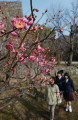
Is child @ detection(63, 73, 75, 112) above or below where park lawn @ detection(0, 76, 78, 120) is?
above

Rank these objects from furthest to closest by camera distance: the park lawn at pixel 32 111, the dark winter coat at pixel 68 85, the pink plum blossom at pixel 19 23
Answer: the dark winter coat at pixel 68 85, the park lawn at pixel 32 111, the pink plum blossom at pixel 19 23

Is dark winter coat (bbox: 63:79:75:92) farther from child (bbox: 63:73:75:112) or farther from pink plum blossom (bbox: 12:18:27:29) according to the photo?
pink plum blossom (bbox: 12:18:27:29)

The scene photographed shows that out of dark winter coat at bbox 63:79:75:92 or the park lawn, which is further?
dark winter coat at bbox 63:79:75:92

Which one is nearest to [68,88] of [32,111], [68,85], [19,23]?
[68,85]

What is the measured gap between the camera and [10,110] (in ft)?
18.2

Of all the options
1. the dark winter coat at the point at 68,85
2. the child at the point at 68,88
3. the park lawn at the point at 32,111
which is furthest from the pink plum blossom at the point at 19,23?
the dark winter coat at the point at 68,85

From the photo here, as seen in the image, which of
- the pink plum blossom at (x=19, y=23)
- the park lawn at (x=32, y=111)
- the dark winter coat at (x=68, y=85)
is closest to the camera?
the pink plum blossom at (x=19, y=23)

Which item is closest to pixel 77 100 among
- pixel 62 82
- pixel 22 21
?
pixel 62 82

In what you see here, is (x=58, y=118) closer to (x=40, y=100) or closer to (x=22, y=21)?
(x=40, y=100)

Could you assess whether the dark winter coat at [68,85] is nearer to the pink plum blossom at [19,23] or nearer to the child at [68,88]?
the child at [68,88]

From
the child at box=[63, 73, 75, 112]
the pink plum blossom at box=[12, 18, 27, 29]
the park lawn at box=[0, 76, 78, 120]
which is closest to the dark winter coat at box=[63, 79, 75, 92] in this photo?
the child at box=[63, 73, 75, 112]

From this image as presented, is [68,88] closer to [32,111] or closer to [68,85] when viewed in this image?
[68,85]

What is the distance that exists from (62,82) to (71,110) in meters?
1.01

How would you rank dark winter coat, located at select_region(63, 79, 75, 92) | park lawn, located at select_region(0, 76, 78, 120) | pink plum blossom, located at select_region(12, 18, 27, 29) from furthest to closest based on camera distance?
dark winter coat, located at select_region(63, 79, 75, 92) < park lawn, located at select_region(0, 76, 78, 120) < pink plum blossom, located at select_region(12, 18, 27, 29)
